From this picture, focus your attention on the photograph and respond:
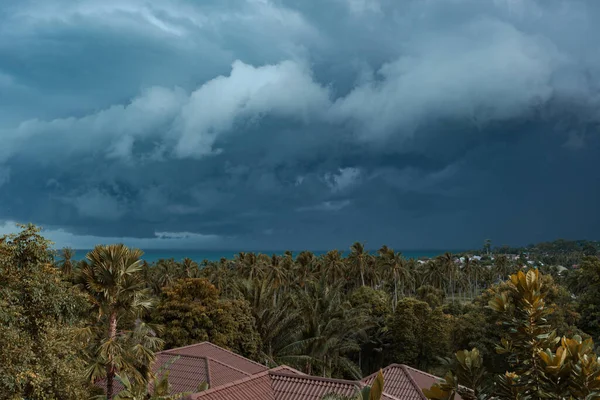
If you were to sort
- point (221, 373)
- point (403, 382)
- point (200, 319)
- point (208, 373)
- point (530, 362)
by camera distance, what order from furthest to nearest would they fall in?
point (200, 319) → point (221, 373) → point (208, 373) → point (403, 382) → point (530, 362)

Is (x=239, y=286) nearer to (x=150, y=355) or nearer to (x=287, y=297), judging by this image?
(x=287, y=297)

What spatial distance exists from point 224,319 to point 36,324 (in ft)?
71.9

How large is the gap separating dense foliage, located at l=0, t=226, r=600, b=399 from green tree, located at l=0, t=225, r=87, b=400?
0.12ft

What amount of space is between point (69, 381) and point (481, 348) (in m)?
23.9

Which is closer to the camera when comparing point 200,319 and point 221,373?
point 221,373

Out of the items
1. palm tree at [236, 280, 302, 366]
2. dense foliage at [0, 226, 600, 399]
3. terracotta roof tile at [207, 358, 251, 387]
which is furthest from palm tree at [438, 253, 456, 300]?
terracotta roof tile at [207, 358, 251, 387]

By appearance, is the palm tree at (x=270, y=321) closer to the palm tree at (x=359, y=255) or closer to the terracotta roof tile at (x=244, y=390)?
the terracotta roof tile at (x=244, y=390)

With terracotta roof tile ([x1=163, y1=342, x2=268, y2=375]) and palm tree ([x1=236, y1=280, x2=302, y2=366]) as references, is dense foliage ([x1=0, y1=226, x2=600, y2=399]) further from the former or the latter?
terracotta roof tile ([x1=163, y1=342, x2=268, y2=375])

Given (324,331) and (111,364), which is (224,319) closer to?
(324,331)

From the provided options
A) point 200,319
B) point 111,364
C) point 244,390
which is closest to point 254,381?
point 244,390

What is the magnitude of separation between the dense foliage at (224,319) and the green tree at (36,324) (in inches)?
1.5

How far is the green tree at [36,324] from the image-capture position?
13227mm

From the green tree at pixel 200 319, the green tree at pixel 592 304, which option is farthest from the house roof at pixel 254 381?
the green tree at pixel 592 304

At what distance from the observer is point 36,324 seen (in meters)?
14.6
